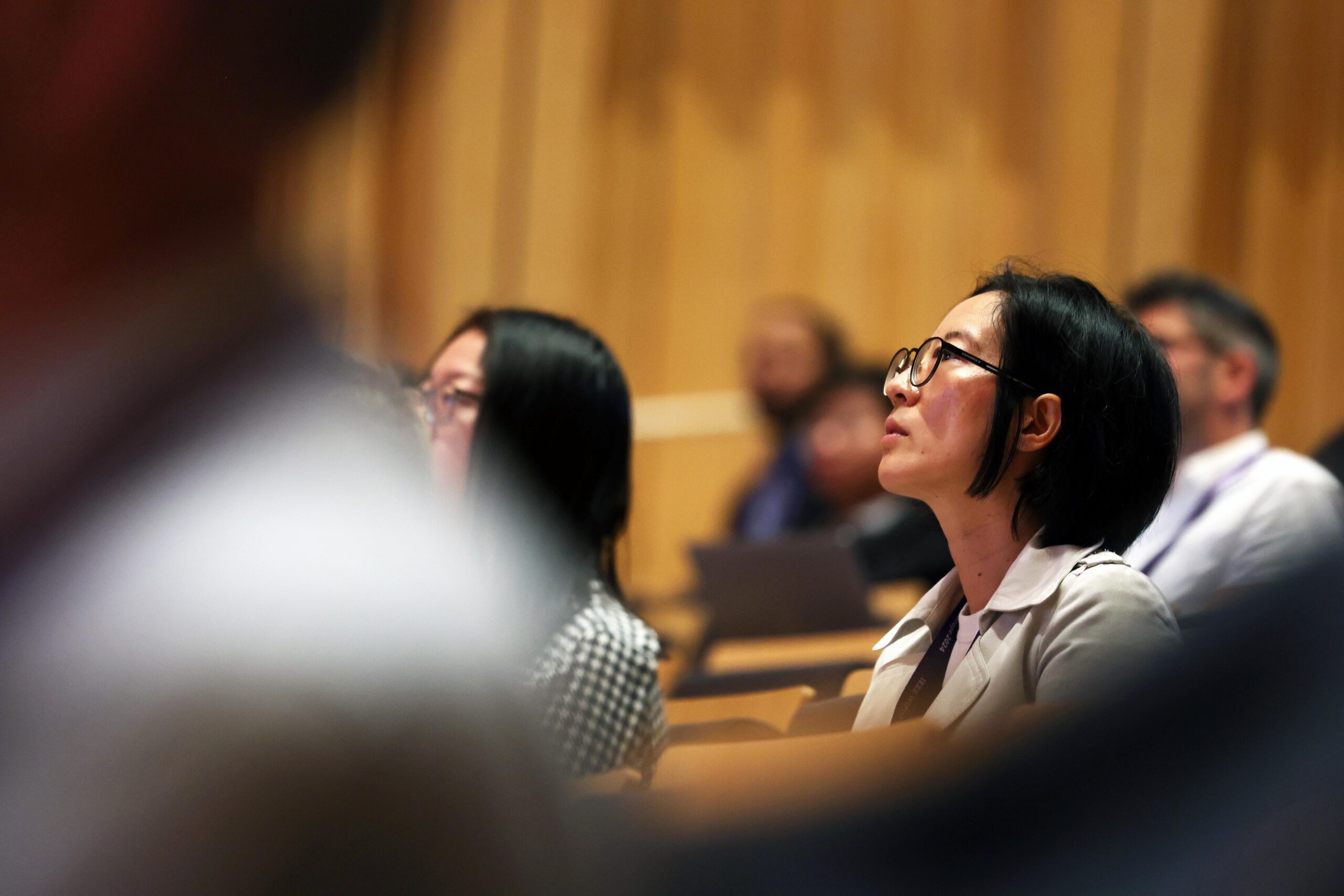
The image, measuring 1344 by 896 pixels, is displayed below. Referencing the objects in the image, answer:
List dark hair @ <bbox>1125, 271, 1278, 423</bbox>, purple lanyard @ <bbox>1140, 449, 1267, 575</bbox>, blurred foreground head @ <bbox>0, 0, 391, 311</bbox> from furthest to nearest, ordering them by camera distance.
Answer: dark hair @ <bbox>1125, 271, 1278, 423</bbox>, purple lanyard @ <bbox>1140, 449, 1267, 575</bbox>, blurred foreground head @ <bbox>0, 0, 391, 311</bbox>

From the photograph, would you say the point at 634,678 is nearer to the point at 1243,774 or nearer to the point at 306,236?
the point at 1243,774

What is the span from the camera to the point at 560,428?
184cm

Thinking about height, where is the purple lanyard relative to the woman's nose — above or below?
below

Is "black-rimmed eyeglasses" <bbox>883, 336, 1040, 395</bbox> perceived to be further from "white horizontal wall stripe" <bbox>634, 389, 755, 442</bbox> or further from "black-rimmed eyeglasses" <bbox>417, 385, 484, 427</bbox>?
"white horizontal wall stripe" <bbox>634, 389, 755, 442</bbox>

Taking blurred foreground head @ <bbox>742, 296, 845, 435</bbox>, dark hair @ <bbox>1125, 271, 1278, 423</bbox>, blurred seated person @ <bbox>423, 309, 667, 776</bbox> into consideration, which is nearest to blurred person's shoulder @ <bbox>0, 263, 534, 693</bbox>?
blurred seated person @ <bbox>423, 309, 667, 776</bbox>

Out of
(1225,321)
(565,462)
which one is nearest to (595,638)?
(565,462)

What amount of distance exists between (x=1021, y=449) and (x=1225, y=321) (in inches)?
65.5

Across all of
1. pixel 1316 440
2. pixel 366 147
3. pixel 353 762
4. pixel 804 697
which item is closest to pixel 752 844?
pixel 353 762

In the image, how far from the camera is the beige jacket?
1.11 meters

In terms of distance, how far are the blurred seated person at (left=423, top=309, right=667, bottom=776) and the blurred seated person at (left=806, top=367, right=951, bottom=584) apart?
175 centimetres

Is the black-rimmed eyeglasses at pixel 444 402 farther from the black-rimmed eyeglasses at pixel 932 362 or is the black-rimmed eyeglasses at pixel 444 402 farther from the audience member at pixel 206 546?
the audience member at pixel 206 546

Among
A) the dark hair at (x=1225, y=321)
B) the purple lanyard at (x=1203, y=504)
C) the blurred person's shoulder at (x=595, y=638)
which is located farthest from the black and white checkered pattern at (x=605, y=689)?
the dark hair at (x=1225, y=321)

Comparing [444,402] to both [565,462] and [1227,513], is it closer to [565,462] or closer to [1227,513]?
[565,462]

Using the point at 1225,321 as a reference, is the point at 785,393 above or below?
below
